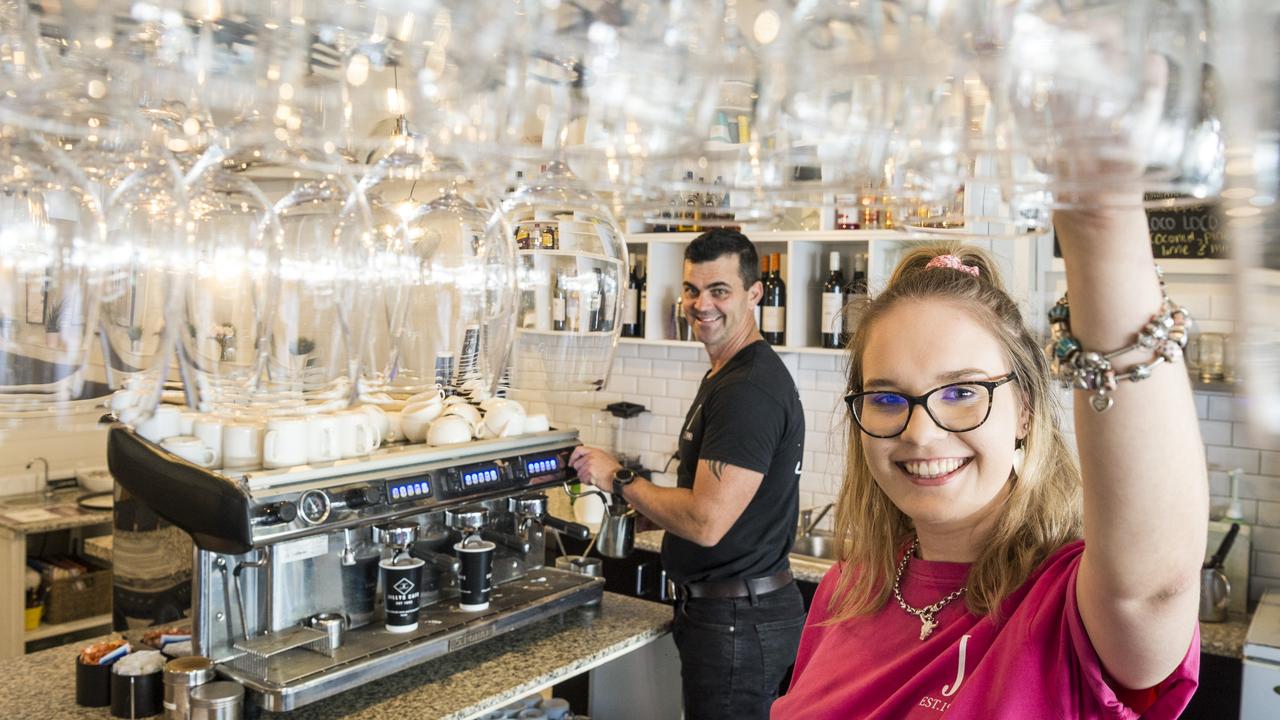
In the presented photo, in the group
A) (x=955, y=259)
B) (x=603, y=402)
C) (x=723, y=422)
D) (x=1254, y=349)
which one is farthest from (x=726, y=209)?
(x=603, y=402)

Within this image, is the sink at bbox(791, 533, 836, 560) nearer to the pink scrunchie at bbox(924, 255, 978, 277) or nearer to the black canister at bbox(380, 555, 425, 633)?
the black canister at bbox(380, 555, 425, 633)

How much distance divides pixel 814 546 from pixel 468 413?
84.8 inches

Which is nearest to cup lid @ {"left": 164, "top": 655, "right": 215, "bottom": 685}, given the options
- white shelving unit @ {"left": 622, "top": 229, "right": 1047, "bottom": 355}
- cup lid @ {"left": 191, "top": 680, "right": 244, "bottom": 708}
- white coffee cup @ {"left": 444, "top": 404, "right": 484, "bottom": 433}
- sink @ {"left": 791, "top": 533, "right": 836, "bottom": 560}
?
cup lid @ {"left": 191, "top": 680, "right": 244, "bottom": 708}

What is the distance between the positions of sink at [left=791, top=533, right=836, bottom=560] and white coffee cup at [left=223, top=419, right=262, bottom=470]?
2.72 m

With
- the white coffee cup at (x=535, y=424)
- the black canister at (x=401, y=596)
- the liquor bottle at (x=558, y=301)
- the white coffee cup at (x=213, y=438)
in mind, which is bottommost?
the black canister at (x=401, y=596)

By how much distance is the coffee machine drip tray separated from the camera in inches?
86.6

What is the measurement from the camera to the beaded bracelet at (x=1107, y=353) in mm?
776

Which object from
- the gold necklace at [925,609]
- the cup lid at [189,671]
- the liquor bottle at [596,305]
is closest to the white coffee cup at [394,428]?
the cup lid at [189,671]

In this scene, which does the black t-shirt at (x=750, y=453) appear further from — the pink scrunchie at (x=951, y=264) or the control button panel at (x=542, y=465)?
the pink scrunchie at (x=951, y=264)

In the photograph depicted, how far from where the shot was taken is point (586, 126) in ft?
2.19

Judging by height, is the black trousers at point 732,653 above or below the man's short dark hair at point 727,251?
below

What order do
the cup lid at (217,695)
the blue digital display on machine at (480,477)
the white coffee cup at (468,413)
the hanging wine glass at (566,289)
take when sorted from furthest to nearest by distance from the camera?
the white coffee cup at (468,413) < the blue digital display on machine at (480,477) < the cup lid at (217,695) < the hanging wine glass at (566,289)

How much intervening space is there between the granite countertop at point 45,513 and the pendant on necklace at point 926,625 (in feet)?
15.5

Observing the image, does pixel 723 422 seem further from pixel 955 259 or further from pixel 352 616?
pixel 955 259
